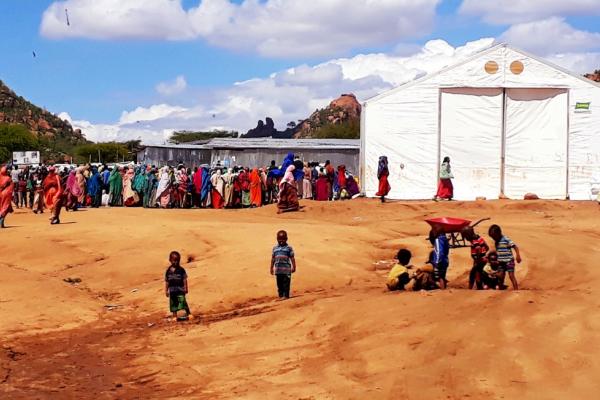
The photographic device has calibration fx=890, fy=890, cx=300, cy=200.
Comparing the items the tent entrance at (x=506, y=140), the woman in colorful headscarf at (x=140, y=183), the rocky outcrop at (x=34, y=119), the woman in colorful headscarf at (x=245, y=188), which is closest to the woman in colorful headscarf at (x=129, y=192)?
the woman in colorful headscarf at (x=140, y=183)

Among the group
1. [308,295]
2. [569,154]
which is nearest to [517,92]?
[569,154]

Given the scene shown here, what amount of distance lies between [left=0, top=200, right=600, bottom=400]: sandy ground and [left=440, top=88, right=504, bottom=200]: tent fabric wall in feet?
23.3

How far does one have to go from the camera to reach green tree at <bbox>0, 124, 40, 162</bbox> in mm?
69688

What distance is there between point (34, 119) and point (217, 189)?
2568 inches

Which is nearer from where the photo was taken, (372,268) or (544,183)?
(372,268)

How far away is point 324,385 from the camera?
28.6ft

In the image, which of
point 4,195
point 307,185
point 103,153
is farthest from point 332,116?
point 4,195

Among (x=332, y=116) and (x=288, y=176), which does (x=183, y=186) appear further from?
(x=332, y=116)

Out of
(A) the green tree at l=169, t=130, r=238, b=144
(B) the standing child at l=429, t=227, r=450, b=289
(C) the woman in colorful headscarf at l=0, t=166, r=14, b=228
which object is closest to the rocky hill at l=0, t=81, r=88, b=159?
(A) the green tree at l=169, t=130, r=238, b=144

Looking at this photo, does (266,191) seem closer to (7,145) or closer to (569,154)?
(569,154)

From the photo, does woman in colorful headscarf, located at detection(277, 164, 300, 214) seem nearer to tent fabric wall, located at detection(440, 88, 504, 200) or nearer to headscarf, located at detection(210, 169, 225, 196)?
headscarf, located at detection(210, 169, 225, 196)

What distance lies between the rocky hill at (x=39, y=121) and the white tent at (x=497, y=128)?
57503 millimetres

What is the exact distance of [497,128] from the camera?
28.9 metres

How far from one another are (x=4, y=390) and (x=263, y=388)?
293cm
